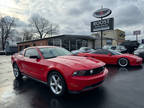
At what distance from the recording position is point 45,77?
3.13 meters

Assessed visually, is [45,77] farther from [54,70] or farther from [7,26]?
[7,26]

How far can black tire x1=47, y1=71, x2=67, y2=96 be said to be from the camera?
2.70 m

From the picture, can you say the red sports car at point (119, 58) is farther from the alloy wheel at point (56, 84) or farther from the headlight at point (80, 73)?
the alloy wheel at point (56, 84)

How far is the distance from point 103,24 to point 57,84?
1214 centimetres

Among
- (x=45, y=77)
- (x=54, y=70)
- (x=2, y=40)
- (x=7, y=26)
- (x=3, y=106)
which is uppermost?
(x=7, y=26)

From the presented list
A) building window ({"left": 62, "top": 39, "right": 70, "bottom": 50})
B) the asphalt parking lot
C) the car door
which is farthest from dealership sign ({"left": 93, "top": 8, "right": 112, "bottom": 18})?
the car door

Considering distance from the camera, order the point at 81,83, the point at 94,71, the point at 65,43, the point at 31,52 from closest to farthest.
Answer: the point at 81,83, the point at 94,71, the point at 31,52, the point at 65,43

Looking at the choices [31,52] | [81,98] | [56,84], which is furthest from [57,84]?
[31,52]

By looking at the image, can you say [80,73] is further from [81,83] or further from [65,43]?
[65,43]

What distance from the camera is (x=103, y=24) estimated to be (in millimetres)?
13094

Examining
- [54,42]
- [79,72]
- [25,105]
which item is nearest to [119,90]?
[79,72]

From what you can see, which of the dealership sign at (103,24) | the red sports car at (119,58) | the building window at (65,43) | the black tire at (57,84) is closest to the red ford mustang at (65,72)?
the black tire at (57,84)

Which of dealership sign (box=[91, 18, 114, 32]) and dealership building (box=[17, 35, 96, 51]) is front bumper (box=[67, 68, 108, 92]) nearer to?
dealership sign (box=[91, 18, 114, 32])

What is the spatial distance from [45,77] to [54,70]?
0.48 metres
